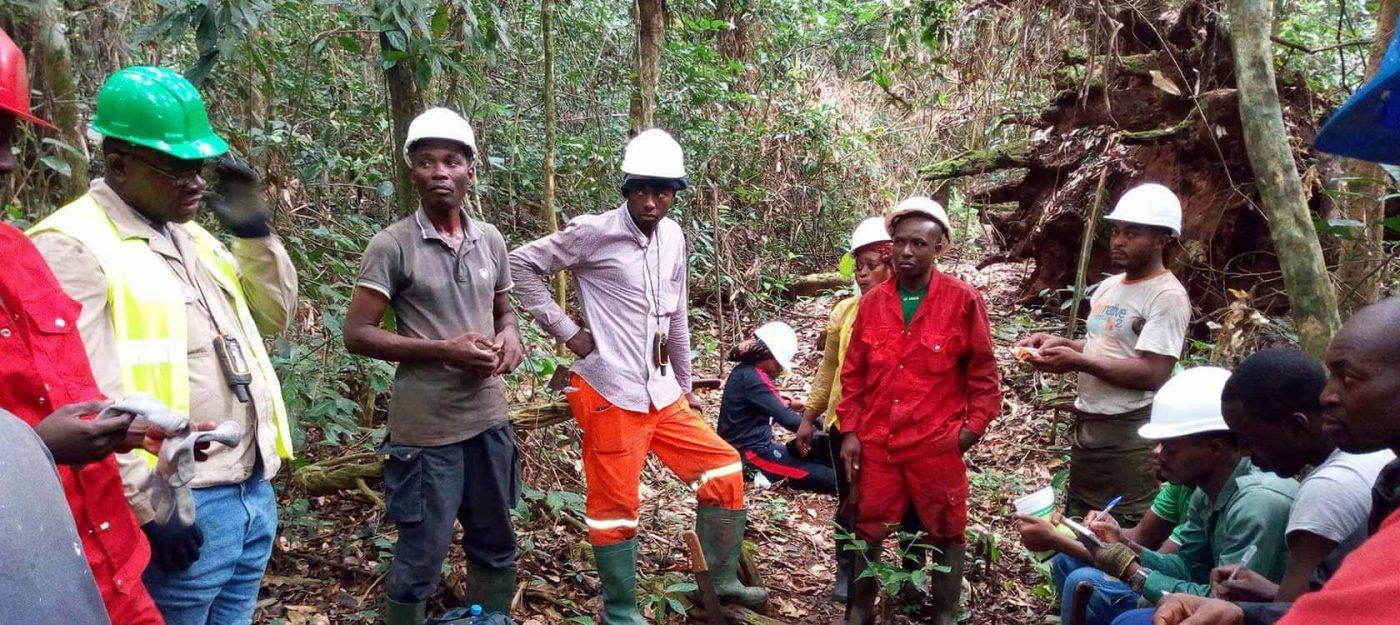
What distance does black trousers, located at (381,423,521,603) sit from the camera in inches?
125

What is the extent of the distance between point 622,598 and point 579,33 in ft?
18.2

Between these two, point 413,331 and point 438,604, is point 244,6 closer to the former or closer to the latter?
point 413,331

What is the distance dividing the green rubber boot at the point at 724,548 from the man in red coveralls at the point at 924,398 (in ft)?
1.79

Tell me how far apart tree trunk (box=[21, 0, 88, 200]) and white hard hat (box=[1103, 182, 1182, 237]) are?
15.6 ft

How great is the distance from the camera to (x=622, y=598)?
375cm

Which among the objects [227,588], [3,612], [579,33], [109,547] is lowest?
[227,588]

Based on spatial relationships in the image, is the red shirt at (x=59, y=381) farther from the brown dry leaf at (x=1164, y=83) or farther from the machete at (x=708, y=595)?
the brown dry leaf at (x=1164, y=83)

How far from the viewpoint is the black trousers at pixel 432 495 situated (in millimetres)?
3166

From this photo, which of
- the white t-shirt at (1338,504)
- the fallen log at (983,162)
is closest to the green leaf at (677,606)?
the white t-shirt at (1338,504)

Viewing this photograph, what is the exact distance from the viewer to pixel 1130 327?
12.2 ft

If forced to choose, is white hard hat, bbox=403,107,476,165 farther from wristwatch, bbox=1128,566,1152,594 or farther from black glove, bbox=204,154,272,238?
wristwatch, bbox=1128,566,1152,594

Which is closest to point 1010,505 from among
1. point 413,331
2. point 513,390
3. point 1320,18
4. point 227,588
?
point 513,390

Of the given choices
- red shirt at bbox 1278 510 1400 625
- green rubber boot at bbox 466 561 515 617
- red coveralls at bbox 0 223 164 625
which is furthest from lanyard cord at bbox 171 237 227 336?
red shirt at bbox 1278 510 1400 625

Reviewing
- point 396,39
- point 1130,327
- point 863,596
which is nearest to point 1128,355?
point 1130,327
